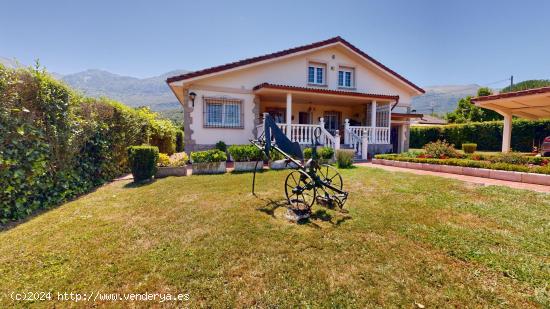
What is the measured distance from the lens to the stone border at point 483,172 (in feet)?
22.0

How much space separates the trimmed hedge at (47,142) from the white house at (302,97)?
515 centimetres

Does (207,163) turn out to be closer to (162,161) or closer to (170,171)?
(170,171)

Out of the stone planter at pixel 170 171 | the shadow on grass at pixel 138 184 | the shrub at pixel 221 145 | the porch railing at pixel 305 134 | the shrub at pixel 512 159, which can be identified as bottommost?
the shadow on grass at pixel 138 184

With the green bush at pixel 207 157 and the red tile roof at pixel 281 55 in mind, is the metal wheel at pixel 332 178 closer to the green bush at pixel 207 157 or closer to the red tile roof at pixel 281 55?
the green bush at pixel 207 157

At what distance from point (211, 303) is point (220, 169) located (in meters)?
6.99

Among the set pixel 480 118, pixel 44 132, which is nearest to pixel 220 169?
pixel 44 132

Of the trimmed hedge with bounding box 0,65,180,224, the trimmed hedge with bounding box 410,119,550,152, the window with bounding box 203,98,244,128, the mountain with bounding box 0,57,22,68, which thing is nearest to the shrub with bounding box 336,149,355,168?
the window with bounding box 203,98,244,128

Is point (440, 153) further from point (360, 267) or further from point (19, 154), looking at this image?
point (19, 154)

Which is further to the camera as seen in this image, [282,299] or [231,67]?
[231,67]

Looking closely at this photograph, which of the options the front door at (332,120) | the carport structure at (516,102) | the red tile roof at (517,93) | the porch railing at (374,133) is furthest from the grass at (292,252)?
the front door at (332,120)

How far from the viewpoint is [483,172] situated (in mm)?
7887

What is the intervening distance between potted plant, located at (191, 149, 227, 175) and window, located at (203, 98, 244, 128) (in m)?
4.13

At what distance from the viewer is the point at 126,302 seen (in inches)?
93.7

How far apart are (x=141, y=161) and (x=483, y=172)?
11085 mm
